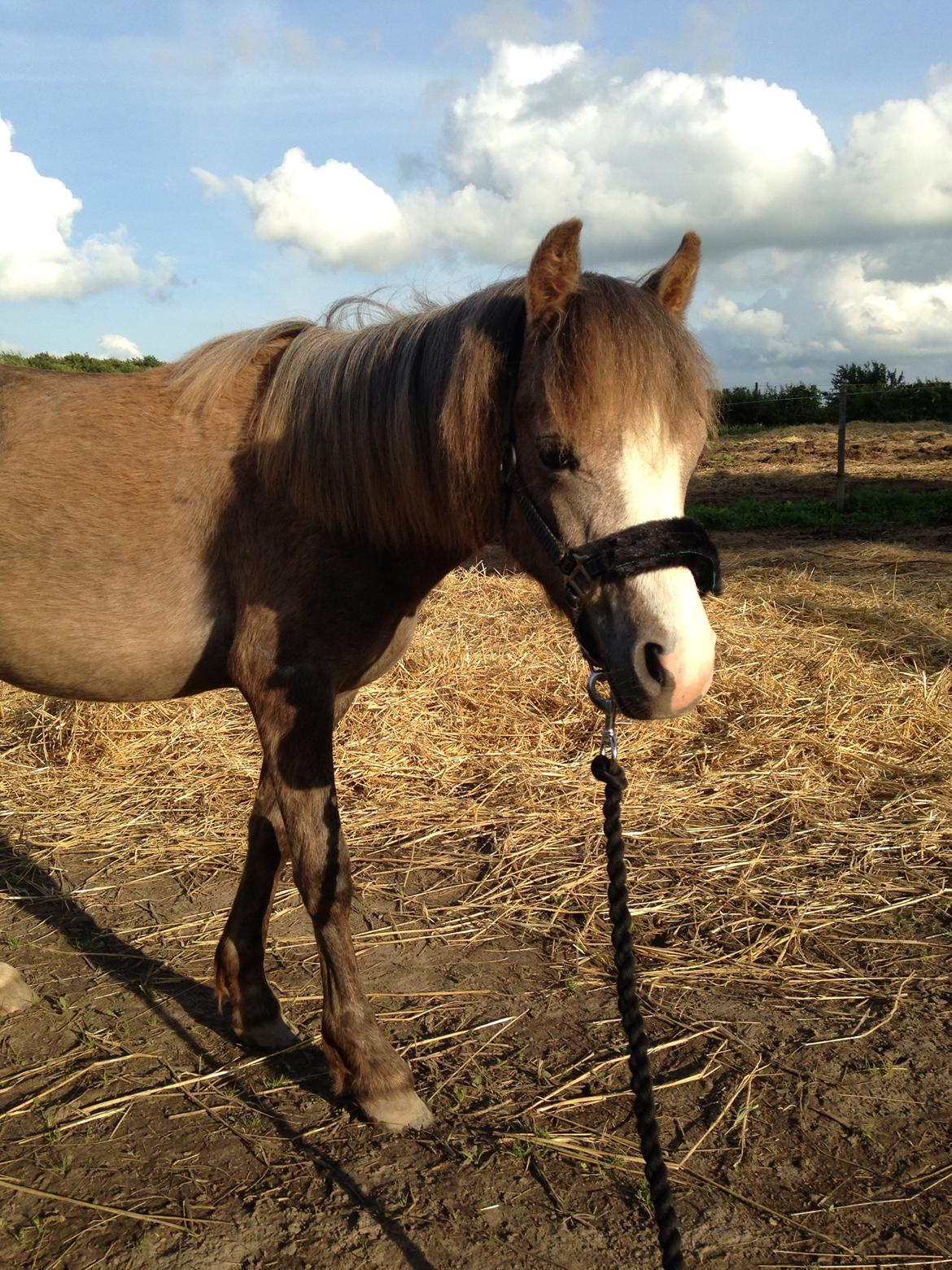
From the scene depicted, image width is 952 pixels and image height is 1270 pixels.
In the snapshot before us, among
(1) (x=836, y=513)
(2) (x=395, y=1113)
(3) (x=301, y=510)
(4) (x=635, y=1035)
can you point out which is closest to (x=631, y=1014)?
(4) (x=635, y=1035)

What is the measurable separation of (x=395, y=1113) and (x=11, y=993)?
1420 mm

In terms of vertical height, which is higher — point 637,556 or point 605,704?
point 637,556

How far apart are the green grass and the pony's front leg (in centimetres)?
1056

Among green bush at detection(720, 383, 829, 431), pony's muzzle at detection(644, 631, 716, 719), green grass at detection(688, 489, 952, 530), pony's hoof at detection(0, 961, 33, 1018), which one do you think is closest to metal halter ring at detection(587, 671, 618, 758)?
pony's muzzle at detection(644, 631, 716, 719)

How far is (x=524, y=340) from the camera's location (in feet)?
7.14

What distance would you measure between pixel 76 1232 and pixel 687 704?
5.86 feet

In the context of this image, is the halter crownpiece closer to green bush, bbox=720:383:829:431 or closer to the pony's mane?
the pony's mane

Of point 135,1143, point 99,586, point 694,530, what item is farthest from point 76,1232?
point 694,530

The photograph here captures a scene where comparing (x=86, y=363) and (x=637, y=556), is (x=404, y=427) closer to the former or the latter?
(x=637, y=556)

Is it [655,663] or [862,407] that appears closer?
[655,663]

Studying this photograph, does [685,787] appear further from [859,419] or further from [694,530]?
[859,419]

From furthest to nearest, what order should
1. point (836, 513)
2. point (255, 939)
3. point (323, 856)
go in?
point (836, 513), point (255, 939), point (323, 856)

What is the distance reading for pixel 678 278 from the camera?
7.66 feet

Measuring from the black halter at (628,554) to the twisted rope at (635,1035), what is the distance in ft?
1.24
